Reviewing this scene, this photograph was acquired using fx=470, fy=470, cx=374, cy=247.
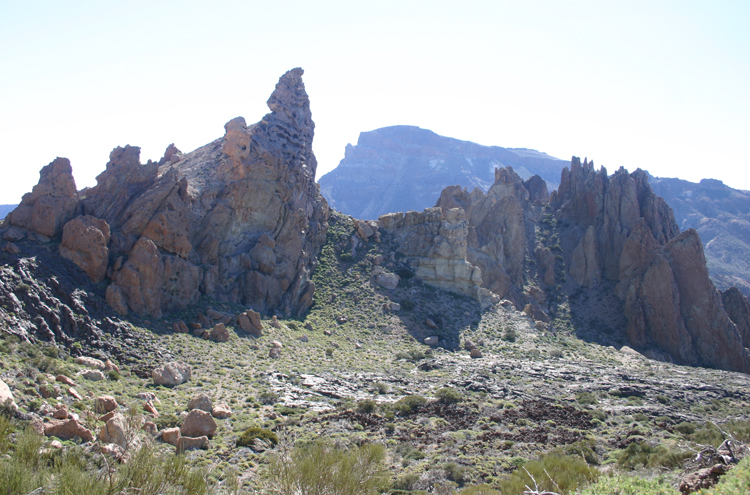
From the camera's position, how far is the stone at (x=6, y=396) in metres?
16.5

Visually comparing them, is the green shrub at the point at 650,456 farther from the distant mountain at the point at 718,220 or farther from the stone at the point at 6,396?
the distant mountain at the point at 718,220

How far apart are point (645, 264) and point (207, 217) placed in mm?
57527

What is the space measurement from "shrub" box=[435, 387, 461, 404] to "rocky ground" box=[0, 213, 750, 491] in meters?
0.18

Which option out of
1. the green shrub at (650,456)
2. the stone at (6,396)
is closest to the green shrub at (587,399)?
the green shrub at (650,456)

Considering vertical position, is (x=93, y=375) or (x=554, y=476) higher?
(x=93, y=375)

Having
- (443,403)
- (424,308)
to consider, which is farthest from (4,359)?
(424,308)

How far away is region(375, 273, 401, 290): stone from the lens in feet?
192

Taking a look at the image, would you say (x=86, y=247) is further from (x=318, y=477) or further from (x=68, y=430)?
(x=318, y=477)

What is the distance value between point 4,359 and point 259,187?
32.0 metres

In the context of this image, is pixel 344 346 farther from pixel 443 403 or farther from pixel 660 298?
pixel 660 298

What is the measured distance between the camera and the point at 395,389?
109 ft

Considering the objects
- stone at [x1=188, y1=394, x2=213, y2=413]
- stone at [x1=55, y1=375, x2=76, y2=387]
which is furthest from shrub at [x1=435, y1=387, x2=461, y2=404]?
stone at [x1=55, y1=375, x2=76, y2=387]

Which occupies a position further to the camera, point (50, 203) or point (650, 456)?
point (50, 203)

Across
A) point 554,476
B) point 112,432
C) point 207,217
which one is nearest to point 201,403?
point 112,432
